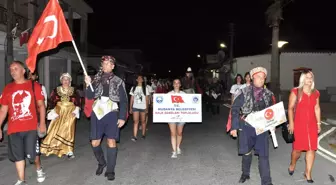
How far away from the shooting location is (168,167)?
7.27m

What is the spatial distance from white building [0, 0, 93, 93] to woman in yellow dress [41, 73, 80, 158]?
531 centimetres

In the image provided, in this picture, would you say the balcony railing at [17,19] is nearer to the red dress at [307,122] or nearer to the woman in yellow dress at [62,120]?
the woman in yellow dress at [62,120]

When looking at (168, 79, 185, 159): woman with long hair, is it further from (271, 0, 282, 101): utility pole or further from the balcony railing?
(271, 0, 282, 101): utility pole

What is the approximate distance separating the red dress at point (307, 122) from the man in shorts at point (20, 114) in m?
3.98

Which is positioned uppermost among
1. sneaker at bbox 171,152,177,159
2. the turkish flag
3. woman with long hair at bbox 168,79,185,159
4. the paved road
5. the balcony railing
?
the balcony railing

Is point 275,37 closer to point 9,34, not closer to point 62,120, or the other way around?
point 9,34

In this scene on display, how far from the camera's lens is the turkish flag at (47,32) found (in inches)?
241

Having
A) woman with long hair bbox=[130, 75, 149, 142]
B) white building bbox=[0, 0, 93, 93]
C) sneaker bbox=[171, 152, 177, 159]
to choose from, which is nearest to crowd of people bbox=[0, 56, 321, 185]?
sneaker bbox=[171, 152, 177, 159]

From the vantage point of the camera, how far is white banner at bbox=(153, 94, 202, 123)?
830cm

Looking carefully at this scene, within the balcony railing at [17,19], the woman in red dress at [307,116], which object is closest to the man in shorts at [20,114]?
the woman in red dress at [307,116]

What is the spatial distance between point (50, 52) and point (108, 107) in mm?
13688

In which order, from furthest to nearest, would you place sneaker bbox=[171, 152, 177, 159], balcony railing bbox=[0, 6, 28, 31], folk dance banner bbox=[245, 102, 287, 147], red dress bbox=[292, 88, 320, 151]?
balcony railing bbox=[0, 6, 28, 31]
sneaker bbox=[171, 152, 177, 159]
red dress bbox=[292, 88, 320, 151]
folk dance banner bbox=[245, 102, 287, 147]

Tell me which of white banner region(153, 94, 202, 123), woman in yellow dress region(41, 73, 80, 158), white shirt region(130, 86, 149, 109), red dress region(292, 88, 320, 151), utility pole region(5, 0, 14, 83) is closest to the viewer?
red dress region(292, 88, 320, 151)

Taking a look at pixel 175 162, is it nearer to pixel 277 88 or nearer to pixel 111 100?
pixel 111 100
